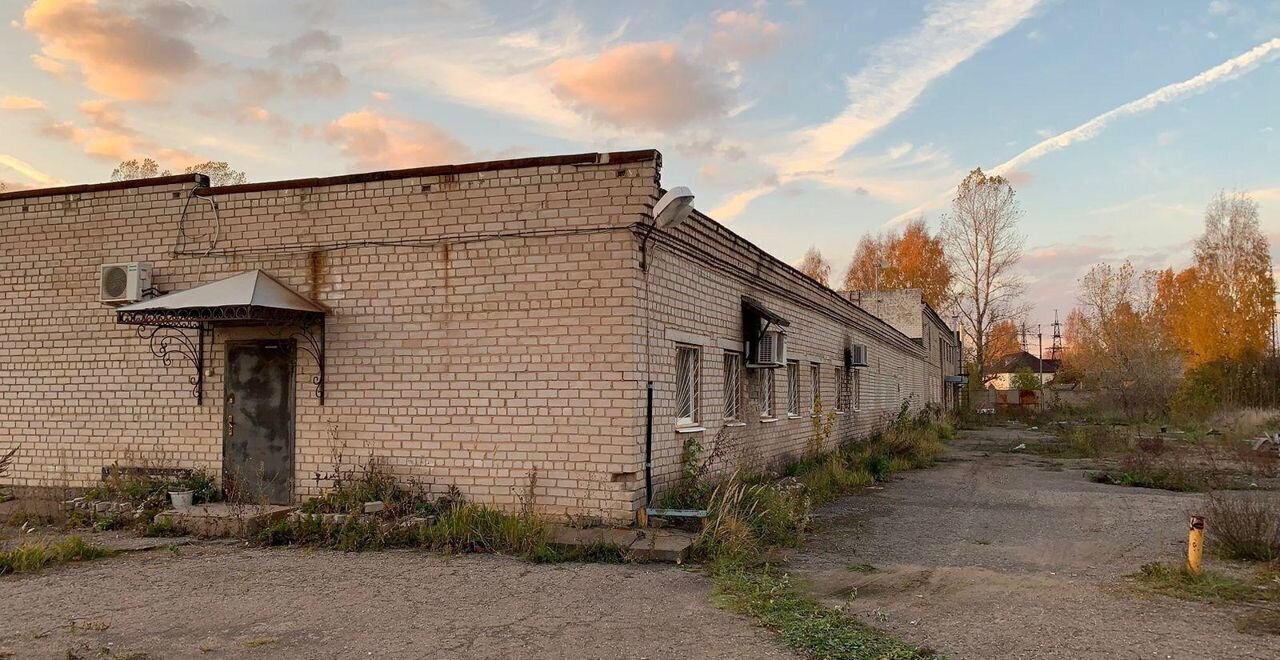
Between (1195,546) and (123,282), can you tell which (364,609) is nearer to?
(123,282)

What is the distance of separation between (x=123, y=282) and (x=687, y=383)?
21.7 feet

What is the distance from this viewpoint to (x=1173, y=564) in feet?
24.8

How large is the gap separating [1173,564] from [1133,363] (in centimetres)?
3712

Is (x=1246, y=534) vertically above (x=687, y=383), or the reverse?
(x=687, y=383)

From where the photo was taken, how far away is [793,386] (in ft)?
49.7

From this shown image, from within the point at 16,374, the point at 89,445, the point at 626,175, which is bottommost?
the point at 89,445

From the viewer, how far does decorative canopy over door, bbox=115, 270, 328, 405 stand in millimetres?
8891

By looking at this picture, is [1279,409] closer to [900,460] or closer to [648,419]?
[900,460]

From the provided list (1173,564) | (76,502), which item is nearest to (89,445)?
(76,502)

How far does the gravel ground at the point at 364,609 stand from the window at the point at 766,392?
600cm

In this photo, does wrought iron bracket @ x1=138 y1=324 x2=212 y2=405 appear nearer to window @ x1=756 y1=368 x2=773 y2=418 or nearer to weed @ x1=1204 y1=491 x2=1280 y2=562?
window @ x1=756 y1=368 x2=773 y2=418

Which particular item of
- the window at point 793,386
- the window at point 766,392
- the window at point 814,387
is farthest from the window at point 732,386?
the window at point 814,387

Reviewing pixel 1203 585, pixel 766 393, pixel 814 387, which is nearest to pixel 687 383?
pixel 766 393

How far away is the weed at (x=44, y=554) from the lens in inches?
293
